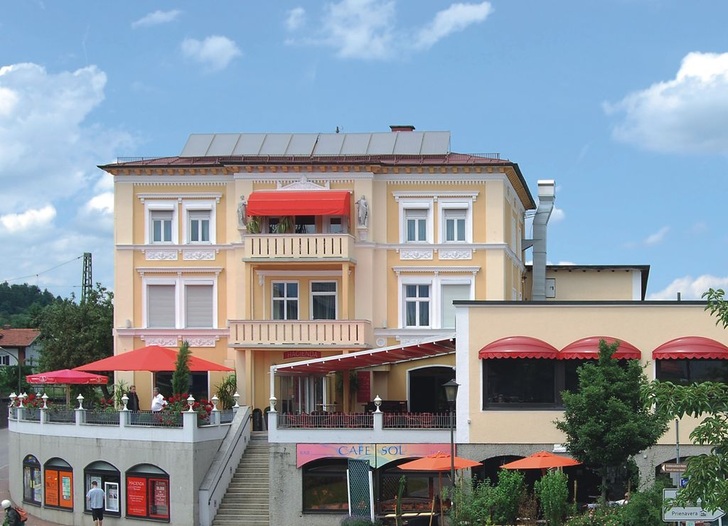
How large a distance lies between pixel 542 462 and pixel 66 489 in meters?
15.8

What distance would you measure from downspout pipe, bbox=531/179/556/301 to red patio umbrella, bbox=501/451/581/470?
67.2 ft

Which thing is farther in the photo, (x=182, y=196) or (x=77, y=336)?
(x=77, y=336)

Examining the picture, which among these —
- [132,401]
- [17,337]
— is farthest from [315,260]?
[17,337]

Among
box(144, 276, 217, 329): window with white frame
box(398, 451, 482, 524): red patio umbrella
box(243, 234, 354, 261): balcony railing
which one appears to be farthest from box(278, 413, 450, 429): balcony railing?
box(144, 276, 217, 329): window with white frame

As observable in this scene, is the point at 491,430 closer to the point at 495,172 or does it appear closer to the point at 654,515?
the point at 654,515

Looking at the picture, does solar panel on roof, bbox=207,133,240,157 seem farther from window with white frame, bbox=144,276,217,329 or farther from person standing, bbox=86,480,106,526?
person standing, bbox=86,480,106,526

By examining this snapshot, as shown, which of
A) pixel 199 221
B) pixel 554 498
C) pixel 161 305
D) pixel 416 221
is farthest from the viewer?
pixel 199 221

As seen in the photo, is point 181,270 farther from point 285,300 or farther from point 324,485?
point 324,485

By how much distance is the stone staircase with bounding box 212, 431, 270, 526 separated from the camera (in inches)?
1383

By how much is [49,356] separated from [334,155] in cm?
2168

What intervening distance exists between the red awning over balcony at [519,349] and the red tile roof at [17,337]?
73.7m

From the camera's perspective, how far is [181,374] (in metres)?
38.3

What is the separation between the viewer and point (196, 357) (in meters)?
42.0

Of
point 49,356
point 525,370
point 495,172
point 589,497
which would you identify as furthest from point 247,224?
point 49,356
